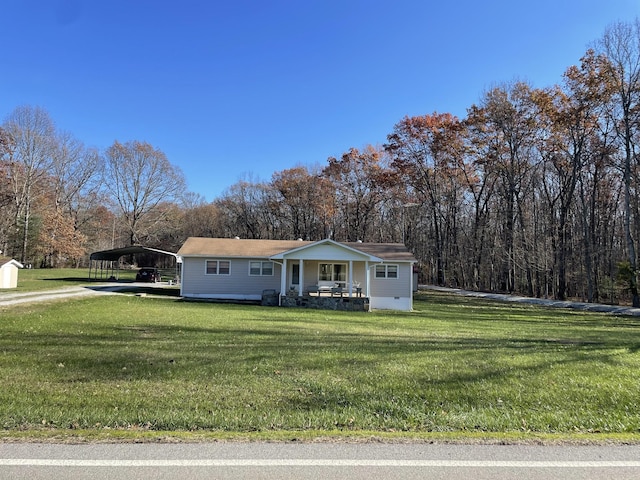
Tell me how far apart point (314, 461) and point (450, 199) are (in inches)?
1583

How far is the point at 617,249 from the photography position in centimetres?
3048

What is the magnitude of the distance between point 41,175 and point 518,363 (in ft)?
157

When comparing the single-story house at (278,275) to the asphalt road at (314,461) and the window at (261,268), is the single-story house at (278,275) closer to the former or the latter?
the window at (261,268)

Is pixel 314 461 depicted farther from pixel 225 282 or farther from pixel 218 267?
pixel 218 267

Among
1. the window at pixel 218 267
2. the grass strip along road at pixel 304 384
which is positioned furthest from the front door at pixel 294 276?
the grass strip along road at pixel 304 384

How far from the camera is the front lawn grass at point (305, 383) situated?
407cm

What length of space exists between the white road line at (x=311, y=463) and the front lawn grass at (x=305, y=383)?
575mm

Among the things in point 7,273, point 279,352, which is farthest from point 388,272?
point 7,273

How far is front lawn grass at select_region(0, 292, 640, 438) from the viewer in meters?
4.07

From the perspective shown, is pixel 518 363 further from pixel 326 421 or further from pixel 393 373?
pixel 326 421

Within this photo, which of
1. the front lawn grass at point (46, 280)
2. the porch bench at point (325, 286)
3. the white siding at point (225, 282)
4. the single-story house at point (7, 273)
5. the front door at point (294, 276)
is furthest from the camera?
the front door at point (294, 276)

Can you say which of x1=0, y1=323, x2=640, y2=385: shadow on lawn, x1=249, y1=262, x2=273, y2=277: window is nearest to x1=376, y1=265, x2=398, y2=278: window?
x1=249, y1=262, x2=273, y2=277: window

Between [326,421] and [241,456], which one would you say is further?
[326,421]

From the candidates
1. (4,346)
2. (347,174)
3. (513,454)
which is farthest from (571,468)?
(347,174)
